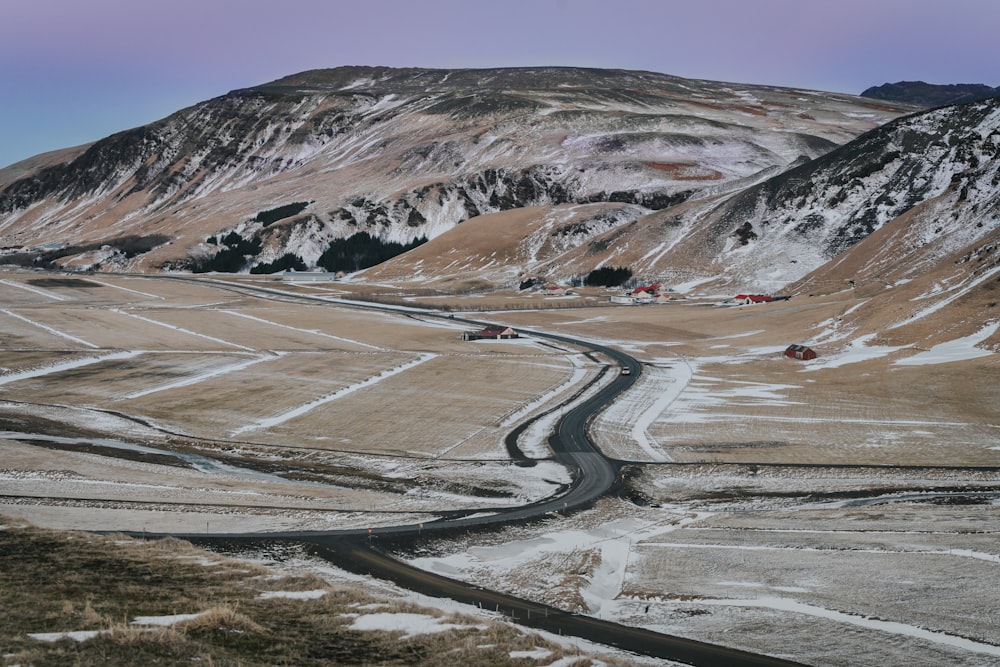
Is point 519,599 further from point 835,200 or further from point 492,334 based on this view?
point 835,200

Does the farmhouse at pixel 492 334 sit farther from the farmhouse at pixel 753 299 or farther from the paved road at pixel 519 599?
the paved road at pixel 519 599

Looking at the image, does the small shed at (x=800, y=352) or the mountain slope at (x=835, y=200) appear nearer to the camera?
the small shed at (x=800, y=352)

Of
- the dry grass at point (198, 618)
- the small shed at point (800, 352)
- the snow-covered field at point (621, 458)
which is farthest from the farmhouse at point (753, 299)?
the dry grass at point (198, 618)

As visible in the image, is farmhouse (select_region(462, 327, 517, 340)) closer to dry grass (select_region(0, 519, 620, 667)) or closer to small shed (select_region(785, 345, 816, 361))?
small shed (select_region(785, 345, 816, 361))

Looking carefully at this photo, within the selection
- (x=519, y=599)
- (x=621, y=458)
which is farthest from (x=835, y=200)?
(x=519, y=599)

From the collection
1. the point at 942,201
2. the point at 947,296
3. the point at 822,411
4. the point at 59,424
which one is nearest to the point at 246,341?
the point at 59,424

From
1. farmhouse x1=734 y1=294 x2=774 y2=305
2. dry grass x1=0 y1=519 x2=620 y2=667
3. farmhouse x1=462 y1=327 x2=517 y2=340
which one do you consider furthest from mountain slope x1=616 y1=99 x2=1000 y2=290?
dry grass x1=0 y1=519 x2=620 y2=667

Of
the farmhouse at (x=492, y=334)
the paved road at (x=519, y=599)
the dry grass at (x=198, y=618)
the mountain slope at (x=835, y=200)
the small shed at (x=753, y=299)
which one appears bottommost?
the paved road at (x=519, y=599)
